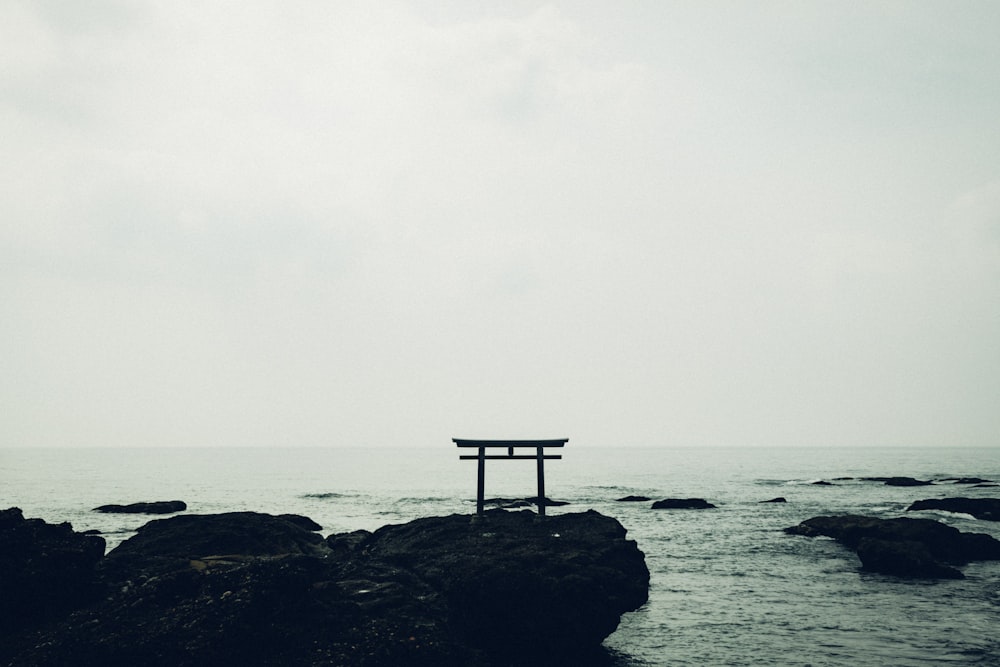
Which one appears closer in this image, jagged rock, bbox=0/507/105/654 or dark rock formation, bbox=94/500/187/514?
jagged rock, bbox=0/507/105/654

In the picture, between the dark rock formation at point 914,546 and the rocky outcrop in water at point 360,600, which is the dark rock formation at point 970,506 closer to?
the dark rock formation at point 914,546

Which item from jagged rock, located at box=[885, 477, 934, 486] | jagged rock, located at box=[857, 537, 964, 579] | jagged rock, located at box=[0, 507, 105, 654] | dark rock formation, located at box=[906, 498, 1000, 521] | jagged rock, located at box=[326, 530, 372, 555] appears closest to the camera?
jagged rock, located at box=[0, 507, 105, 654]

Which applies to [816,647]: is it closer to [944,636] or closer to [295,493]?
[944,636]

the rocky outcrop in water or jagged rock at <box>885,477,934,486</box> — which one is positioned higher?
the rocky outcrop in water

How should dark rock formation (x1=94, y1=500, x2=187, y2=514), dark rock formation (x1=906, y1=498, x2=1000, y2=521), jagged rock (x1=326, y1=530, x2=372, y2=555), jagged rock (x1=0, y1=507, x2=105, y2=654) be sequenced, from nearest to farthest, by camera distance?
jagged rock (x1=0, y1=507, x2=105, y2=654) < jagged rock (x1=326, y1=530, x2=372, y2=555) < dark rock formation (x1=906, y1=498, x2=1000, y2=521) < dark rock formation (x1=94, y1=500, x2=187, y2=514)

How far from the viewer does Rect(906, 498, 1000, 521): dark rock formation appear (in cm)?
4056

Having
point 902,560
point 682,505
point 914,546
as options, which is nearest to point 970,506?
point 682,505

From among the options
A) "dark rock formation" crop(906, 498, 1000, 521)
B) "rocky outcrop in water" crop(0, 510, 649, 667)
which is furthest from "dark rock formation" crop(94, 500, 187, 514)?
"dark rock formation" crop(906, 498, 1000, 521)

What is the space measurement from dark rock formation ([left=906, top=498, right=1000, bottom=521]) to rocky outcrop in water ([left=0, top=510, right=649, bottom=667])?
35.4 meters

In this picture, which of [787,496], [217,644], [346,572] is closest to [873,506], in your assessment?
[787,496]

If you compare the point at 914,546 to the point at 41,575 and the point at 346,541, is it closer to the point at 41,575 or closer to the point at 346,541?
the point at 346,541

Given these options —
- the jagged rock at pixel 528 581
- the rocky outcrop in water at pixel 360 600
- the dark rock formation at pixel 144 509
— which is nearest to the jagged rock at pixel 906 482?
the rocky outcrop in water at pixel 360 600

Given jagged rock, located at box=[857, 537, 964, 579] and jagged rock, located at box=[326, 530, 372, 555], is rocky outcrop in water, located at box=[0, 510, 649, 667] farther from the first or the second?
jagged rock, located at box=[857, 537, 964, 579]

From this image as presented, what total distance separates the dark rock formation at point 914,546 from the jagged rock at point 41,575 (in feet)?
81.1
